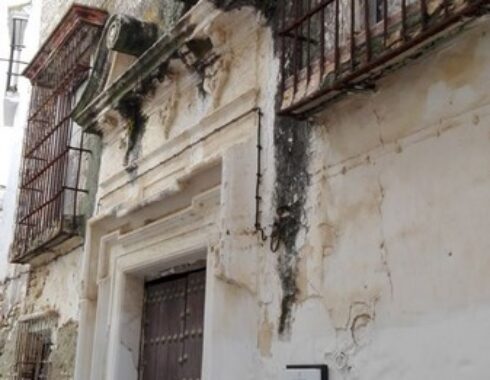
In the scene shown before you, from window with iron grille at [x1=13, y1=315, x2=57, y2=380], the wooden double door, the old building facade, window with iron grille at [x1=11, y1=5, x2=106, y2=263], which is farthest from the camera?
window with iron grille at [x1=13, y1=315, x2=57, y2=380]

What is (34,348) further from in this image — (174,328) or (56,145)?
(174,328)

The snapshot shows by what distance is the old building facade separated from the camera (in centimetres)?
210

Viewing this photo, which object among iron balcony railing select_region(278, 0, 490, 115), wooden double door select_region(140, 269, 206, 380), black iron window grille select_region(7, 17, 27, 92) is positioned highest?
black iron window grille select_region(7, 17, 27, 92)

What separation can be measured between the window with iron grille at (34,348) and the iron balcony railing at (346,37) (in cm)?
335

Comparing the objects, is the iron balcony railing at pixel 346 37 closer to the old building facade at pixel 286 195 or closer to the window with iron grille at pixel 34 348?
the old building facade at pixel 286 195

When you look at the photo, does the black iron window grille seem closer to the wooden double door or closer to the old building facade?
the old building facade

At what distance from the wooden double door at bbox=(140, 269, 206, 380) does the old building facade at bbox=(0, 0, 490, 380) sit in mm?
12

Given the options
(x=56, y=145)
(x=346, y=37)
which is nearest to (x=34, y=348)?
(x=56, y=145)

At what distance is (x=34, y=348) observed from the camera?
5945 mm

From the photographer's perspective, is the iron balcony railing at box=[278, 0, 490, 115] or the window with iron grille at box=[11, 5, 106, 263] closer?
the iron balcony railing at box=[278, 0, 490, 115]

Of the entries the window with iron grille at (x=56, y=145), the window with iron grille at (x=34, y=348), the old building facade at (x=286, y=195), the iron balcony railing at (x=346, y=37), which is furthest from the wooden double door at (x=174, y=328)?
the window with iron grille at (x=34, y=348)

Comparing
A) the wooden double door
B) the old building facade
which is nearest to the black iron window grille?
the old building facade

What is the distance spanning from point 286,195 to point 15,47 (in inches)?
246

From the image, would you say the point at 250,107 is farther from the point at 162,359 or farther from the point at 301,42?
the point at 162,359
